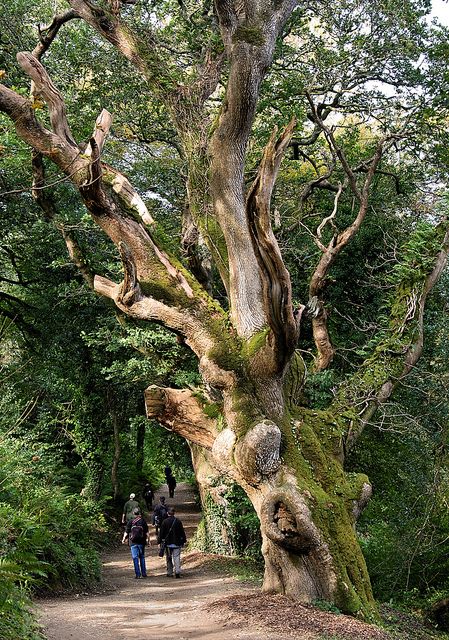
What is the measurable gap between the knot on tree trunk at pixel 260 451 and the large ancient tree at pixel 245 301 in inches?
0.8

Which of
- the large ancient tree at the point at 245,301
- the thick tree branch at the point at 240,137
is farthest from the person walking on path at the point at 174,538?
the thick tree branch at the point at 240,137

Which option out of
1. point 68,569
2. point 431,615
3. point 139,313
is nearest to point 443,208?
point 139,313

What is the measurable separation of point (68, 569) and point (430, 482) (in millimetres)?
6531

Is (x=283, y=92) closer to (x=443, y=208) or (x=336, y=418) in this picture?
(x=443, y=208)

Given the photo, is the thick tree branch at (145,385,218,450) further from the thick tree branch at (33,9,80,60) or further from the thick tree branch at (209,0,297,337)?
the thick tree branch at (33,9,80,60)

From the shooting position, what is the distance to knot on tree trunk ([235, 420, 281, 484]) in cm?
827

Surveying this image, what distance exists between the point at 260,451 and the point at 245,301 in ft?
7.42

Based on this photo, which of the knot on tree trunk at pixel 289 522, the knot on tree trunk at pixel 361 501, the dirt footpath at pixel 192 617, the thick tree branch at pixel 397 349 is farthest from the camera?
the thick tree branch at pixel 397 349

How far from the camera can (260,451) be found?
27.1ft

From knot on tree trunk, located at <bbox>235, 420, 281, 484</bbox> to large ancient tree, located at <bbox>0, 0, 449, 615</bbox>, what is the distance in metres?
0.02

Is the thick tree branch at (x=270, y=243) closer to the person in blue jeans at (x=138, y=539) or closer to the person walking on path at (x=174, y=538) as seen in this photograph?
the person walking on path at (x=174, y=538)

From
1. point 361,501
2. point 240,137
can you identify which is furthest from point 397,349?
point 240,137

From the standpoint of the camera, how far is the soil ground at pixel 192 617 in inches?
270

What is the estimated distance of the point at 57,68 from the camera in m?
15.3
